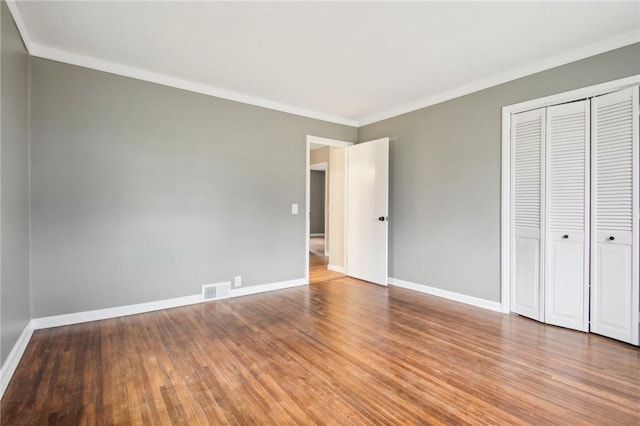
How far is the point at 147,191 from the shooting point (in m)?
3.44

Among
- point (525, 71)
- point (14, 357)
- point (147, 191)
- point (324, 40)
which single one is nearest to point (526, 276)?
point (525, 71)

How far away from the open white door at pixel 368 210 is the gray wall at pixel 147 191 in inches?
44.9

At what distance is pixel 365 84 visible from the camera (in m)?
3.72

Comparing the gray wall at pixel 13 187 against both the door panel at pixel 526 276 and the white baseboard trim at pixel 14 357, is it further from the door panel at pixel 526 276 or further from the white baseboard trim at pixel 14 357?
the door panel at pixel 526 276

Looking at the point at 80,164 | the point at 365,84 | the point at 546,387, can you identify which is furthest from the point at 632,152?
the point at 80,164

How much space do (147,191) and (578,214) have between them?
455cm

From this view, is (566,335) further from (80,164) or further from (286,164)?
(80,164)

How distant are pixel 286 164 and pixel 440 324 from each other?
2952mm

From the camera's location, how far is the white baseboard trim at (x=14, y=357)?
199 cm

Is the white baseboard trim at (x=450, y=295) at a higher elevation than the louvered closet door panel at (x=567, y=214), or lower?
lower

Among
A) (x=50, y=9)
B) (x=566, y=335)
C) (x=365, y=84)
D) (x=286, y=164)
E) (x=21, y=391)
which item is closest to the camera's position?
(x=21, y=391)

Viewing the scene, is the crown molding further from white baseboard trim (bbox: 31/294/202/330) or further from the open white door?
white baseboard trim (bbox: 31/294/202/330)

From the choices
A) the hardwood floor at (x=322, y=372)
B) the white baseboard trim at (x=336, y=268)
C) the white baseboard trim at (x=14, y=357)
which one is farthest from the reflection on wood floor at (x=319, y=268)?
the white baseboard trim at (x=14, y=357)

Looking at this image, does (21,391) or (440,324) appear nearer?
(21,391)
